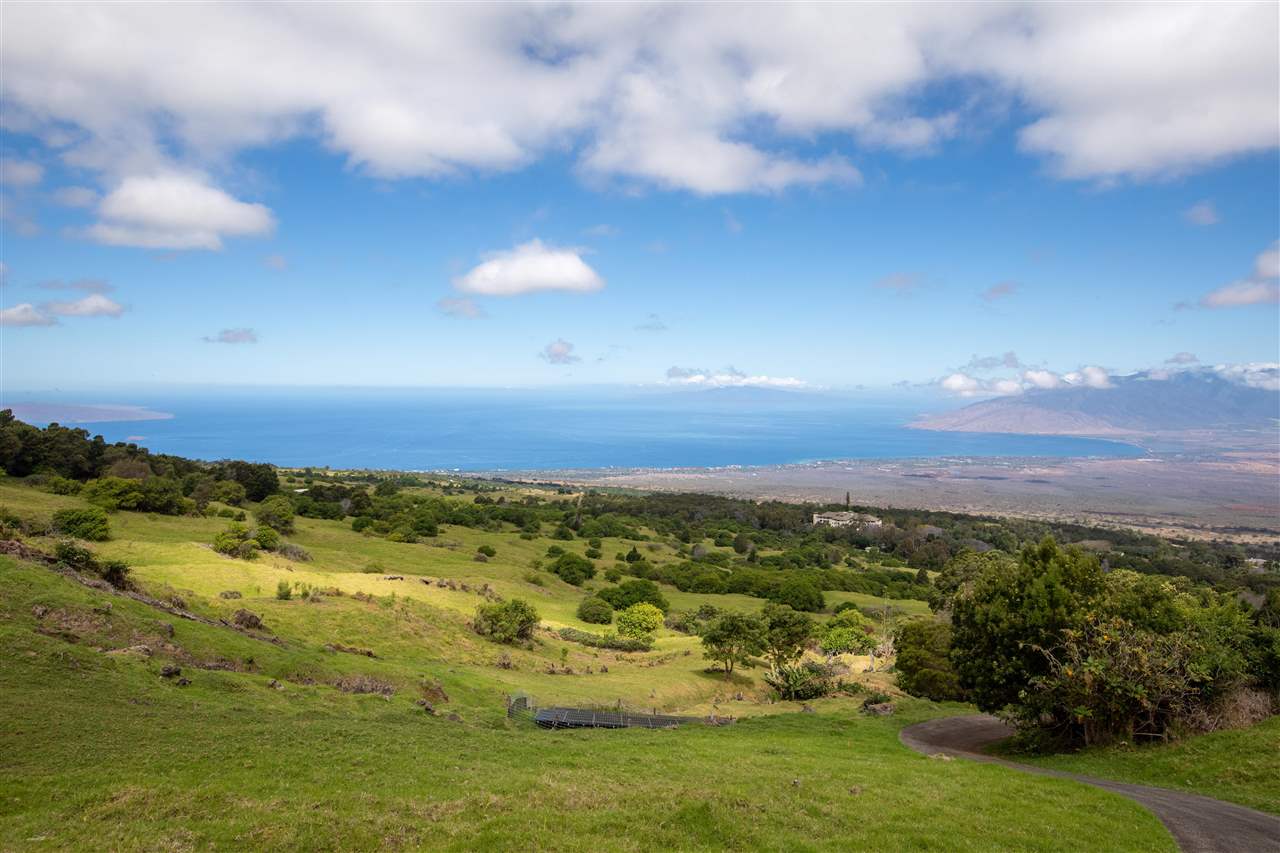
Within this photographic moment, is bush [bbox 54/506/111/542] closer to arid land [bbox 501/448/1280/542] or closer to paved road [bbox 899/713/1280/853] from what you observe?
paved road [bbox 899/713/1280/853]

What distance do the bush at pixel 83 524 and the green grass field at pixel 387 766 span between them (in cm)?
1572

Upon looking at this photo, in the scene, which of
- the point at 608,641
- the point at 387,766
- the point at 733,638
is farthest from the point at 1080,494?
the point at 387,766

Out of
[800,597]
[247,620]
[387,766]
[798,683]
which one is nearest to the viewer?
[387,766]

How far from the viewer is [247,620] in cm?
2408

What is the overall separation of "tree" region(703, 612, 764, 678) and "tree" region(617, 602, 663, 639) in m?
9.32

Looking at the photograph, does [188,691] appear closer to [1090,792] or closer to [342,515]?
[1090,792]

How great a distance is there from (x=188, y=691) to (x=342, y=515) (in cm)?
5949

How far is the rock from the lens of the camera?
23922 millimetres

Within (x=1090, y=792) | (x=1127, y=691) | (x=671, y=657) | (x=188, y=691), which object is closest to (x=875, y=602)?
(x=671, y=657)

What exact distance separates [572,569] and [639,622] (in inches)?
872

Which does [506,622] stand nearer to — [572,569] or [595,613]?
[595,613]

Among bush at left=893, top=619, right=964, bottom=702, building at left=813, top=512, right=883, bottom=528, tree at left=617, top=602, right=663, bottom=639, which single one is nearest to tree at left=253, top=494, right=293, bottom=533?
tree at left=617, top=602, right=663, bottom=639

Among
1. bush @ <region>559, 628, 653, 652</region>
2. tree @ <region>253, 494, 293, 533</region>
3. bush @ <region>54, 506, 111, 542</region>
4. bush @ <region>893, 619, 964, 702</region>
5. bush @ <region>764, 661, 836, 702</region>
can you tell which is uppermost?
bush @ <region>54, 506, 111, 542</region>

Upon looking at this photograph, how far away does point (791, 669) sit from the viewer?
31.8m
